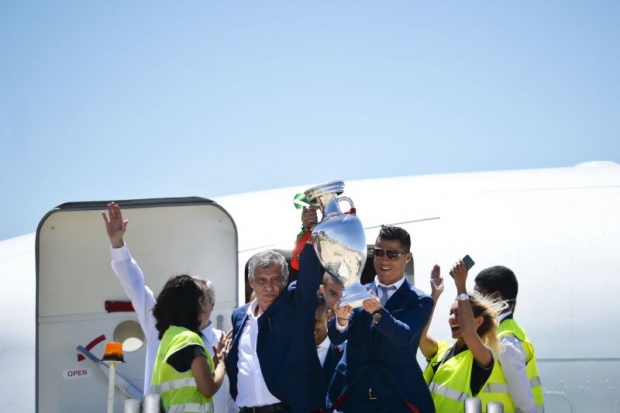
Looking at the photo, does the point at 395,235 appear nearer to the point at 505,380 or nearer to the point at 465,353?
the point at 465,353

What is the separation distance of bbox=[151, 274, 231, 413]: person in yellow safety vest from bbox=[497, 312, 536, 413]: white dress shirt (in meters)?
1.93

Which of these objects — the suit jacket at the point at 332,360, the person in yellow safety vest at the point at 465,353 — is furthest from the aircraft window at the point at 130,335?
the person in yellow safety vest at the point at 465,353

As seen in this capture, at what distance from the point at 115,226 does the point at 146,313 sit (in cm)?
74

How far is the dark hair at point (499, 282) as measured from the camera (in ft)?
22.0

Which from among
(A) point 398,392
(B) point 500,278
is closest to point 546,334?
(B) point 500,278

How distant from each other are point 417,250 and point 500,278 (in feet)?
5.78

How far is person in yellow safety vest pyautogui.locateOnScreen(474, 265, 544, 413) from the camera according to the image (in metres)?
6.04

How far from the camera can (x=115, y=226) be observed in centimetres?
668

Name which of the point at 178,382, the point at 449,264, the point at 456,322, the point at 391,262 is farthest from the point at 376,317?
the point at 449,264

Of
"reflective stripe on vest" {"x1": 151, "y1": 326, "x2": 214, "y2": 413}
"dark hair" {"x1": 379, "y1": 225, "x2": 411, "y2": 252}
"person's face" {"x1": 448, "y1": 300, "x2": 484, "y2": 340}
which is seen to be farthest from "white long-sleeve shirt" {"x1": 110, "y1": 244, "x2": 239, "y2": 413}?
"person's face" {"x1": 448, "y1": 300, "x2": 484, "y2": 340}

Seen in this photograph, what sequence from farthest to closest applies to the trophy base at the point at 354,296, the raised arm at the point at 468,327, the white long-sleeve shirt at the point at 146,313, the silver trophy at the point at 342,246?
the white long-sleeve shirt at the point at 146,313
the raised arm at the point at 468,327
the silver trophy at the point at 342,246
the trophy base at the point at 354,296

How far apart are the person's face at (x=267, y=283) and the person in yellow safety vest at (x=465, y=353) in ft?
3.46

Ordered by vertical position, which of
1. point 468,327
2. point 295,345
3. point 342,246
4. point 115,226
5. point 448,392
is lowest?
point 448,392

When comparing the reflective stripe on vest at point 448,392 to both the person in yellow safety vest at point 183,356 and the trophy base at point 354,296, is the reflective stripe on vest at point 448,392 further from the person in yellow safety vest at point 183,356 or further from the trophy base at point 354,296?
the person in yellow safety vest at point 183,356
